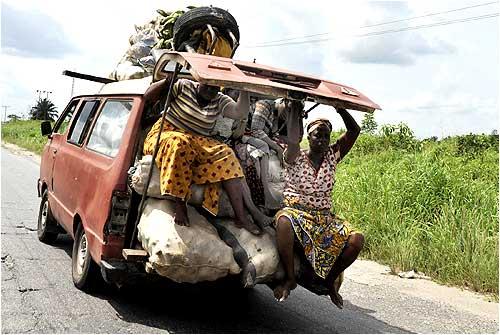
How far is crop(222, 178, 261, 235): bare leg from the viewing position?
4.52 meters

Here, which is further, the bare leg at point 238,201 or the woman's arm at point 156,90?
the woman's arm at point 156,90

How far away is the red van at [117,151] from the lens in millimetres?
4035

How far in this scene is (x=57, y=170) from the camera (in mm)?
6449

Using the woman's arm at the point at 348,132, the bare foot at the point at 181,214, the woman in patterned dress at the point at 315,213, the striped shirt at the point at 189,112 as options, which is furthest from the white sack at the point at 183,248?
the woman's arm at the point at 348,132

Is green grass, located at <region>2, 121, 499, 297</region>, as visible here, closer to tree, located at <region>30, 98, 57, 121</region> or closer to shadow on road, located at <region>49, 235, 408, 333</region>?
shadow on road, located at <region>49, 235, 408, 333</region>

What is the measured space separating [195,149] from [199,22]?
195 centimetres

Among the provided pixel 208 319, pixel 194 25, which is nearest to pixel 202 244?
pixel 208 319

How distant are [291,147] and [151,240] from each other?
1.25 metres

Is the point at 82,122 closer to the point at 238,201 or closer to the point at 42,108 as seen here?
the point at 238,201

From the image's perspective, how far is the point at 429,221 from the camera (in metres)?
8.52

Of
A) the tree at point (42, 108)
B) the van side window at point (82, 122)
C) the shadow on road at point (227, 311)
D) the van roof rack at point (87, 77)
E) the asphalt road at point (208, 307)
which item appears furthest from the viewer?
the tree at point (42, 108)

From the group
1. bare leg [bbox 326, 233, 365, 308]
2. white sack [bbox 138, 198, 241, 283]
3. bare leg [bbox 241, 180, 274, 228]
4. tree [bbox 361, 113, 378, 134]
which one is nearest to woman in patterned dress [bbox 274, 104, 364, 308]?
bare leg [bbox 326, 233, 365, 308]

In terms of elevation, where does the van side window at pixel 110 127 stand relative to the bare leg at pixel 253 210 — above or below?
above

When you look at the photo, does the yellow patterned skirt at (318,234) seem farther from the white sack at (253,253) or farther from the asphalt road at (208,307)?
the asphalt road at (208,307)
